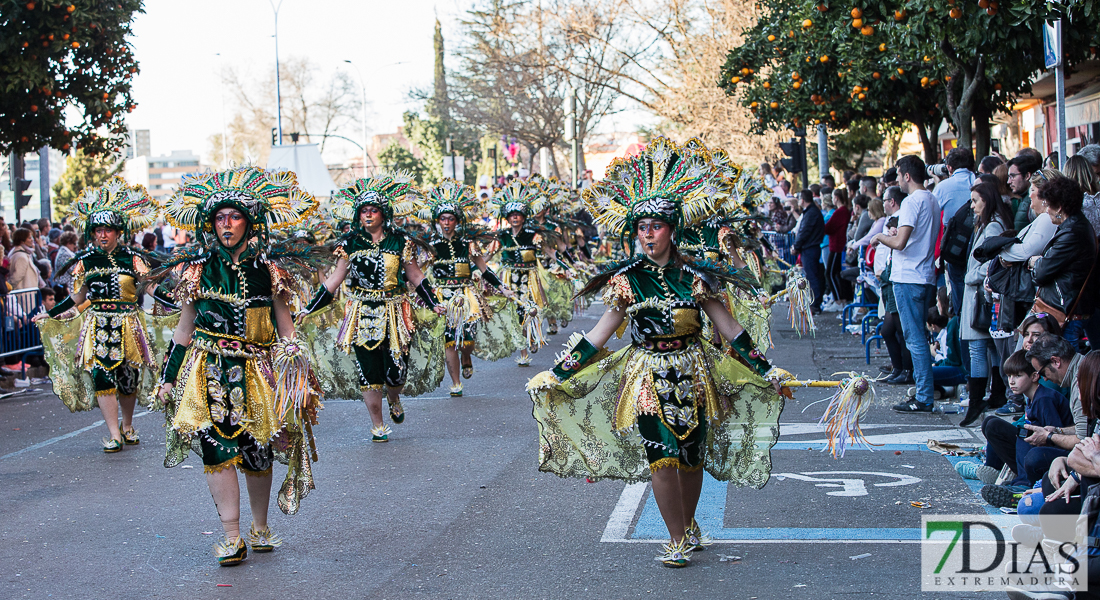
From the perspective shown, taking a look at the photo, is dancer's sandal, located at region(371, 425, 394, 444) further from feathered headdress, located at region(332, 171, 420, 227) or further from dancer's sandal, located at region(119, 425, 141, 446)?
dancer's sandal, located at region(119, 425, 141, 446)

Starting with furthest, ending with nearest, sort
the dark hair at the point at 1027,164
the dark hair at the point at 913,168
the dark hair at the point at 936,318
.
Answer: the dark hair at the point at 936,318
the dark hair at the point at 913,168
the dark hair at the point at 1027,164

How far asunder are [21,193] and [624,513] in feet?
52.8

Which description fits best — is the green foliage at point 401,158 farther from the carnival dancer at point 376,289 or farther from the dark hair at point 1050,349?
the dark hair at point 1050,349

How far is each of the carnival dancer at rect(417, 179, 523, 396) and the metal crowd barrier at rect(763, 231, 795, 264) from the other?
31.1 feet

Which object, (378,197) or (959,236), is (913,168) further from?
(378,197)

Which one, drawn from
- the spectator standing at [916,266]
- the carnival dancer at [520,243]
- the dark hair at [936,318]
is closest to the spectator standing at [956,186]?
the spectator standing at [916,266]

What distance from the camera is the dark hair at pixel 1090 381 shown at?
17.7 ft

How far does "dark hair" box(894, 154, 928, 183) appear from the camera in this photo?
31.1ft

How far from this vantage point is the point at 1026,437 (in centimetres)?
592

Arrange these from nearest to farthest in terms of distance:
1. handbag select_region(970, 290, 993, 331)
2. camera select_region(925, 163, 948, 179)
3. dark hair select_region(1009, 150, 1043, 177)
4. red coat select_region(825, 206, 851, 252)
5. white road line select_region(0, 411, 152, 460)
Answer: handbag select_region(970, 290, 993, 331), dark hair select_region(1009, 150, 1043, 177), white road line select_region(0, 411, 152, 460), camera select_region(925, 163, 948, 179), red coat select_region(825, 206, 851, 252)

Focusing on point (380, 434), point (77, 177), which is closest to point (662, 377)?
point (380, 434)

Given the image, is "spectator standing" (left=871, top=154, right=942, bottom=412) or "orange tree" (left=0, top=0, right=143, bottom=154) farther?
"orange tree" (left=0, top=0, right=143, bottom=154)

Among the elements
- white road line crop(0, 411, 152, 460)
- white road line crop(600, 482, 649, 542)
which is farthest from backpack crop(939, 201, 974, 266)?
white road line crop(0, 411, 152, 460)

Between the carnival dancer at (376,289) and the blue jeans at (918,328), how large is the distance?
148 inches
